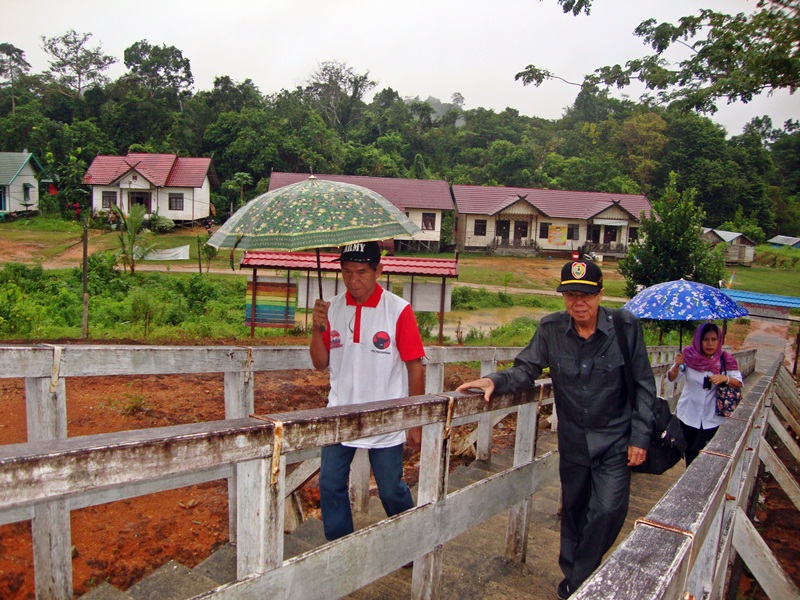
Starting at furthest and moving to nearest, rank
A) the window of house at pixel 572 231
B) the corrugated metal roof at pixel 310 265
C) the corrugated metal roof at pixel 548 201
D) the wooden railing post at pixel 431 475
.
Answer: the window of house at pixel 572 231 → the corrugated metal roof at pixel 548 201 → the corrugated metal roof at pixel 310 265 → the wooden railing post at pixel 431 475

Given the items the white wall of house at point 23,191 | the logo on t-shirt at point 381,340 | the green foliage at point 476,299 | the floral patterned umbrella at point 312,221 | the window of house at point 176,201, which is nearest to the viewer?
the floral patterned umbrella at point 312,221

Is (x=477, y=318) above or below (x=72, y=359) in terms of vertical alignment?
below

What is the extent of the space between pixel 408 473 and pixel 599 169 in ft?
155

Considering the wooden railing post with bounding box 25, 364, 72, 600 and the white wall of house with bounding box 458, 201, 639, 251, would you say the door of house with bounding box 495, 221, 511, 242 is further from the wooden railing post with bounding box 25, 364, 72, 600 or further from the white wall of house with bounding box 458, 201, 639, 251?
the wooden railing post with bounding box 25, 364, 72, 600

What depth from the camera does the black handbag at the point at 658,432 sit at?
9.80 ft

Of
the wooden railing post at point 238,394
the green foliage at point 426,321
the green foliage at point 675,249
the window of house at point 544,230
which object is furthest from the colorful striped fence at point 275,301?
the window of house at point 544,230

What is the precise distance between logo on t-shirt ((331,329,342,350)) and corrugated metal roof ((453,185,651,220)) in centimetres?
3620

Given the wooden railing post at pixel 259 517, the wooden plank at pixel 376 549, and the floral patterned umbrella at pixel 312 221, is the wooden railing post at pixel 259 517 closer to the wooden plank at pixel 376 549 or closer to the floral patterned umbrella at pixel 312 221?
the wooden plank at pixel 376 549

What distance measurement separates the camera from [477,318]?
69.7 feet

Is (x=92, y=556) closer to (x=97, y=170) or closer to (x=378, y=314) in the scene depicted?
(x=378, y=314)

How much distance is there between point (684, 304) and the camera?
198 inches

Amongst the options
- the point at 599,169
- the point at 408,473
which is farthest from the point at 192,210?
the point at 408,473

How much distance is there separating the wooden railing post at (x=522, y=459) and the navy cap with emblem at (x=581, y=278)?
75 cm

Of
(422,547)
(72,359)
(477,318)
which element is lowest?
(477,318)
